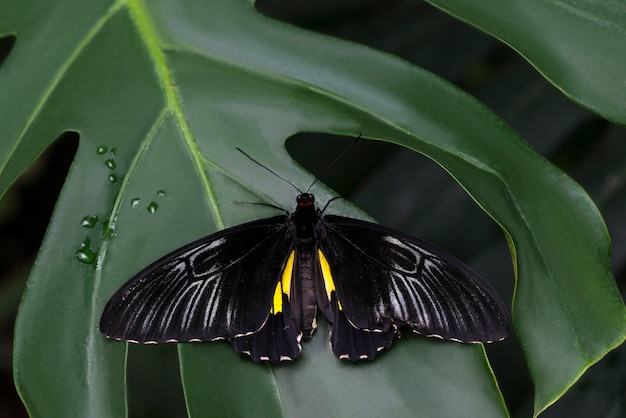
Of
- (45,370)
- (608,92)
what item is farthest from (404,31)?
(45,370)

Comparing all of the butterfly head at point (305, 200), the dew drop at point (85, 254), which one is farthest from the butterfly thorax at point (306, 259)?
the dew drop at point (85, 254)

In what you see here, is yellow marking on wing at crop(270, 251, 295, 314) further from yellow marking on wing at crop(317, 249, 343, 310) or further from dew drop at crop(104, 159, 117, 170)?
dew drop at crop(104, 159, 117, 170)

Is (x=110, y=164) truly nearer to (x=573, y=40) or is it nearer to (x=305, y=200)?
(x=305, y=200)

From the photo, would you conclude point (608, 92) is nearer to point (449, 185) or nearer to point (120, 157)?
point (449, 185)

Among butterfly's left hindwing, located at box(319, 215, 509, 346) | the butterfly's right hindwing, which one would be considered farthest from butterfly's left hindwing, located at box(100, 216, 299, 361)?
butterfly's left hindwing, located at box(319, 215, 509, 346)

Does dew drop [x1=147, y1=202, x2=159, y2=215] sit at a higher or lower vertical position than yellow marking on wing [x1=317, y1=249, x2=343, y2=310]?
higher

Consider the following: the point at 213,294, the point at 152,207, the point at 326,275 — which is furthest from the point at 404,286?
the point at 152,207
